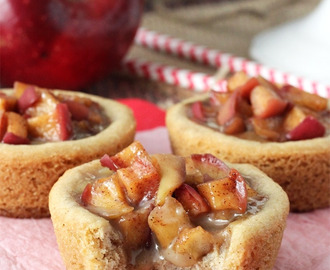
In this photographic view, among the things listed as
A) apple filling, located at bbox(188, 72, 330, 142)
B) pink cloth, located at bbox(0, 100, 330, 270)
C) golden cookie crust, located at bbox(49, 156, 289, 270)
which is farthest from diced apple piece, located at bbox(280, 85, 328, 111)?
golden cookie crust, located at bbox(49, 156, 289, 270)

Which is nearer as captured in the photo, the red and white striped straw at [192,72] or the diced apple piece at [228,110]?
the diced apple piece at [228,110]


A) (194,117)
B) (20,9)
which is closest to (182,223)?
(194,117)

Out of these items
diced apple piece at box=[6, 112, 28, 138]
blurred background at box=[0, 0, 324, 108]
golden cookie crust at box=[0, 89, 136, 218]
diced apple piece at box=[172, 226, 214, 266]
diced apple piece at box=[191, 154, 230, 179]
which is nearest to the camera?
diced apple piece at box=[172, 226, 214, 266]

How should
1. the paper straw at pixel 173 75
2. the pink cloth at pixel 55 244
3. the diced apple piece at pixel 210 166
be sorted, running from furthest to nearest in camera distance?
the paper straw at pixel 173 75 → the pink cloth at pixel 55 244 → the diced apple piece at pixel 210 166

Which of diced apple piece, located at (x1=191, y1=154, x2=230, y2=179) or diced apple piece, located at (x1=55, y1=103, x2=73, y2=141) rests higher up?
diced apple piece, located at (x1=191, y1=154, x2=230, y2=179)

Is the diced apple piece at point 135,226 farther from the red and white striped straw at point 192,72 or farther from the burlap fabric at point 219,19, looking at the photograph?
the burlap fabric at point 219,19

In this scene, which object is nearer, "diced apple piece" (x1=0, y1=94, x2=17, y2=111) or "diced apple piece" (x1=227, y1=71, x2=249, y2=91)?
"diced apple piece" (x1=0, y1=94, x2=17, y2=111)

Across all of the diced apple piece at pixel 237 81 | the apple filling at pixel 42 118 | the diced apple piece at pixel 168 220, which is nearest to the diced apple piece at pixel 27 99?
the apple filling at pixel 42 118

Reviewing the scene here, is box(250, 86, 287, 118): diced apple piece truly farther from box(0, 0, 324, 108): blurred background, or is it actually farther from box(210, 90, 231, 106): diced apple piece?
box(0, 0, 324, 108): blurred background
